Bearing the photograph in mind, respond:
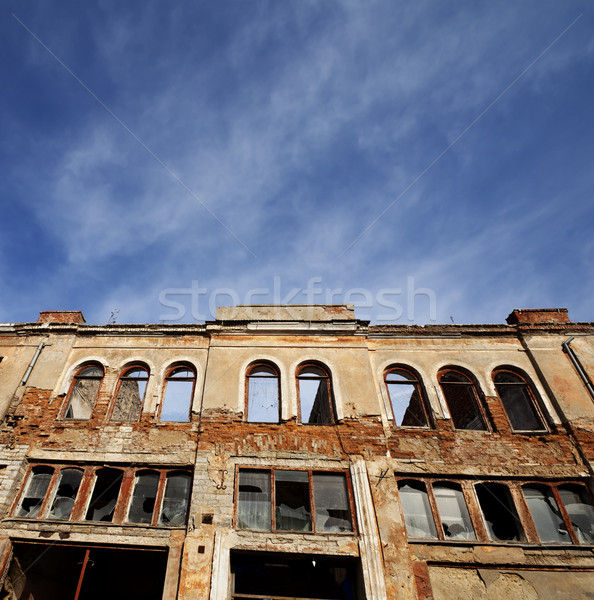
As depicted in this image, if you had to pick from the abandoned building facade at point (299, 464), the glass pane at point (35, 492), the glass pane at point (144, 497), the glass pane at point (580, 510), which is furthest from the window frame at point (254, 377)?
the glass pane at point (580, 510)

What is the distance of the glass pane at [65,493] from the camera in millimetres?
10172

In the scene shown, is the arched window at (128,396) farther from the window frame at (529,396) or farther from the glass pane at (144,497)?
the window frame at (529,396)

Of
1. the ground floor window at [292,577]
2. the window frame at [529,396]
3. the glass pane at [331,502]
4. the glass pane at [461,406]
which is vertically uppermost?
the glass pane at [461,406]

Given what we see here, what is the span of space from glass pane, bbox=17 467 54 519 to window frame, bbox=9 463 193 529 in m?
0.06

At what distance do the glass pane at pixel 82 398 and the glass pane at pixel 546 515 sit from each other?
529 inches

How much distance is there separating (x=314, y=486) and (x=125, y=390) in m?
7.59

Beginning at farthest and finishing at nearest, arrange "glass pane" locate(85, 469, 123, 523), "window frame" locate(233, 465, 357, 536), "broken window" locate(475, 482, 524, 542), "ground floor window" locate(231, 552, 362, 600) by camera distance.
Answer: "glass pane" locate(85, 469, 123, 523), "broken window" locate(475, 482, 524, 542), "window frame" locate(233, 465, 357, 536), "ground floor window" locate(231, 552, 362, 600)

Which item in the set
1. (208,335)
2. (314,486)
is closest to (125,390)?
(208,335)

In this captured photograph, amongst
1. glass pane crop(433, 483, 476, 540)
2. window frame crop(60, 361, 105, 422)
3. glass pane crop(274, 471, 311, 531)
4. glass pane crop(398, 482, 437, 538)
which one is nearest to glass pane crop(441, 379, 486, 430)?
glass pane crop(433, 483, 476, 540)

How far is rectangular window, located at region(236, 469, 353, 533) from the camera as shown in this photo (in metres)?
9.79

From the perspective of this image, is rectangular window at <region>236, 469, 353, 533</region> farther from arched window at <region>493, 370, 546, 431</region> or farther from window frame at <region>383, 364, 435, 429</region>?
arched window at <region>493, 370, 546, 431</region>

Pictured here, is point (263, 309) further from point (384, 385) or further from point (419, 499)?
point (419, 499)

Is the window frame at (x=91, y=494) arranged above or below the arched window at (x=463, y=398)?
below

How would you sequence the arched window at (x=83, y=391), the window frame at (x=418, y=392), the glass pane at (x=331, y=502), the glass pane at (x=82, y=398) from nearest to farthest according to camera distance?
the glass pane at (x=331, y=502) → the window frame at (x=418, y=392) → the arched window at (x=83, y=391) → the glass pane at (x=82, y=398)
